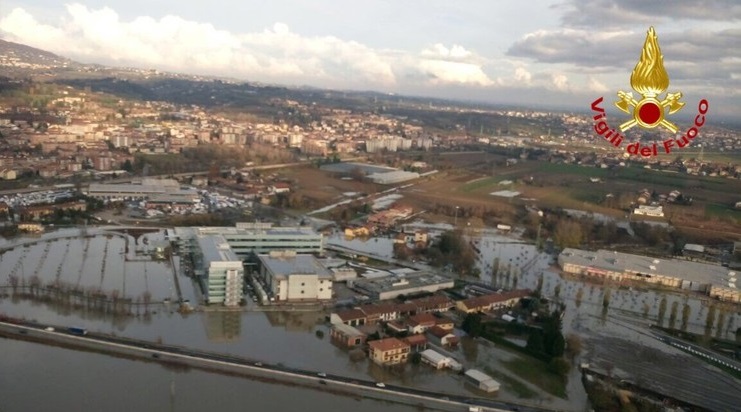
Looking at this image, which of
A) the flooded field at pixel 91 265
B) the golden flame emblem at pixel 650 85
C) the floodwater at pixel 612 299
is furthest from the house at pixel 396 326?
the golden flame emblem at pixel 650 85

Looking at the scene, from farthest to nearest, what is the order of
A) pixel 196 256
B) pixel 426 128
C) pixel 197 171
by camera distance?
1. pixel 426 128
2. pixel 197 171
3. pixel 196 256

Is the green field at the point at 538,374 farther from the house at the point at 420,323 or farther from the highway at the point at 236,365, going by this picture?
the house at the point at 420,323

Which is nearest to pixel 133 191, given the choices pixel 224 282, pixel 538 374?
pixel 224 282

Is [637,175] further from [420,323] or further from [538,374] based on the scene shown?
[538,374]

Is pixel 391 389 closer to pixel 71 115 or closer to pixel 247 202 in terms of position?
pixel 247 202

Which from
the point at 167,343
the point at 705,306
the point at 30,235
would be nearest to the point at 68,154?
the point at 30,235

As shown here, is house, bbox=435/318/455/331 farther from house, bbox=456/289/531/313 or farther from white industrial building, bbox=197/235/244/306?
white industrial building, bbox=197/235/244/306
